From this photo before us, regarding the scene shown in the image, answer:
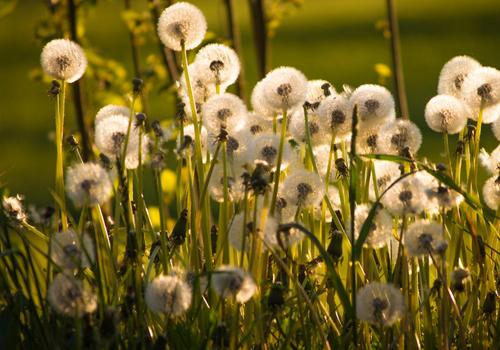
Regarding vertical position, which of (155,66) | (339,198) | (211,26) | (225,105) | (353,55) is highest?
(211,26)

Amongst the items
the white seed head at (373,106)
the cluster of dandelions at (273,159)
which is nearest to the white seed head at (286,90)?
the cluster of dandelions at (273,159)

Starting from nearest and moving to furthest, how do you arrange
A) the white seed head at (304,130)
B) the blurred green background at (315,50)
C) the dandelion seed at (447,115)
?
the dandelion seed at (447,115)
the white seed head at (304,130)
the blurred green background at (315,50)

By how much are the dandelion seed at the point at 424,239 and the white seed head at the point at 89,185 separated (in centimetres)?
51

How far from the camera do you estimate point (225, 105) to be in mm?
1781

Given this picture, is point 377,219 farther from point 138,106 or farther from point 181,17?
point 138,106

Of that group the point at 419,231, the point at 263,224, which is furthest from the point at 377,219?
the point at 263,224

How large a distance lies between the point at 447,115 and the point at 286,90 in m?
0.33

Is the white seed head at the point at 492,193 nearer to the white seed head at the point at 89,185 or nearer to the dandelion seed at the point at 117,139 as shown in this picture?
the dandelion seed at the point at 117,139

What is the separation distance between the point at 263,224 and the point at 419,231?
266 millimetres

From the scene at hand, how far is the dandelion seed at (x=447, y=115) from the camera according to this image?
5.94 feet

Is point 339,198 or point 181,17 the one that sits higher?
point 181,17

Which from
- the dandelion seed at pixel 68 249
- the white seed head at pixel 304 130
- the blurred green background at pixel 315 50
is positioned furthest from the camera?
the blurred green background at pixel 315 50

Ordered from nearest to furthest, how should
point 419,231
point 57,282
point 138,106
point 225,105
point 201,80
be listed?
point 57,282
point 419,231
point 225,105
point 201,80
point 138,106

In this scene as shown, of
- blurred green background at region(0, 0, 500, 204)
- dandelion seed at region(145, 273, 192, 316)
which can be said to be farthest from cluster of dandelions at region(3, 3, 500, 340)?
blurred green background at region(0, 0, 500, 204)
